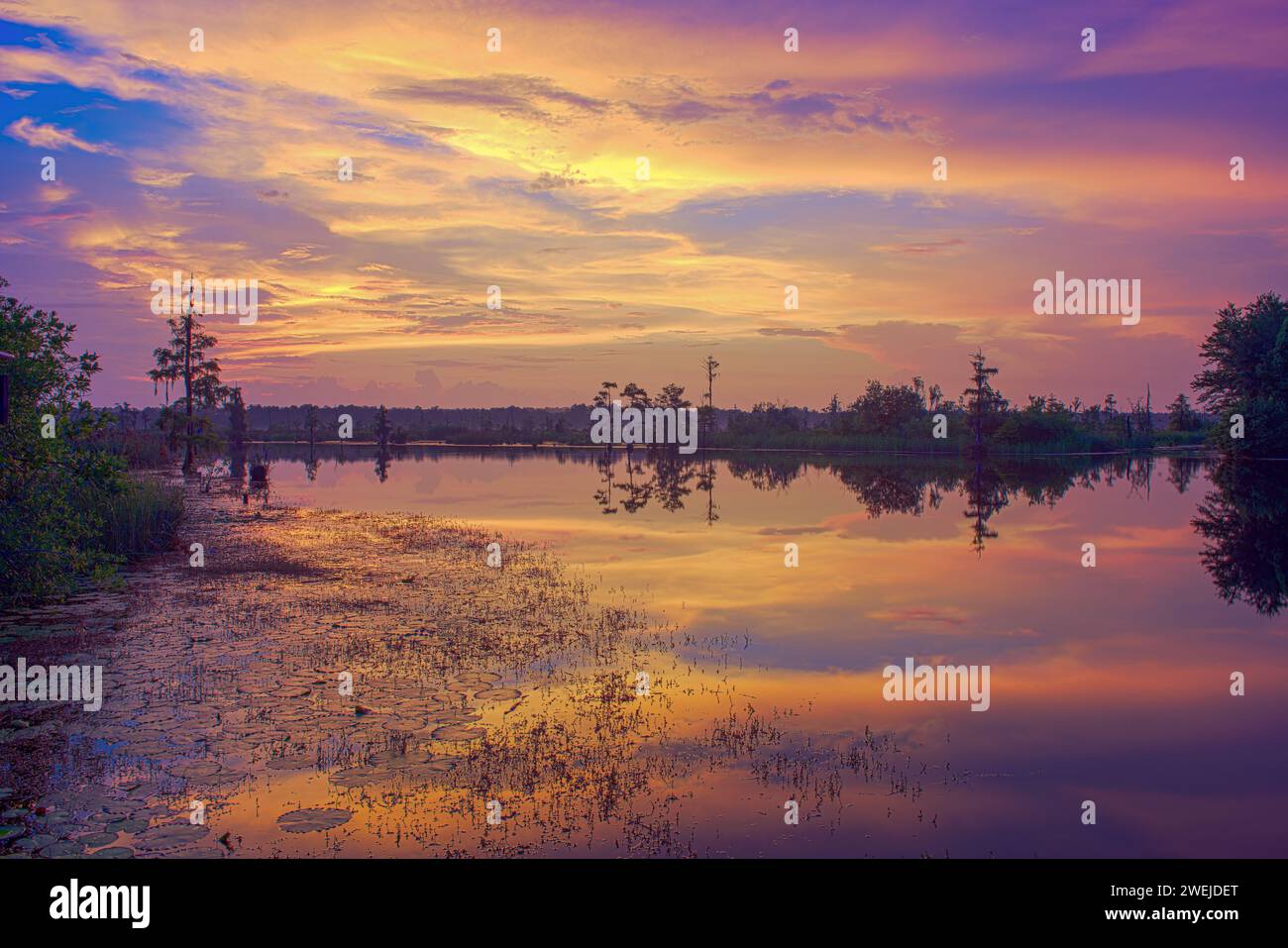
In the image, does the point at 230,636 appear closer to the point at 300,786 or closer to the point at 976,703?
the point at 300,786

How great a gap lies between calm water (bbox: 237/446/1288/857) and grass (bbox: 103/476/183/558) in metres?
10.4

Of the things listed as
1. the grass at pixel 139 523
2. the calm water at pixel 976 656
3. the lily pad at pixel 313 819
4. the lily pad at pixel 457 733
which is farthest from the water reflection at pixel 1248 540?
the grass at pixel 139 523

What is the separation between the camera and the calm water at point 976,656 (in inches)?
331

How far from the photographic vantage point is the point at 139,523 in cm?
2370

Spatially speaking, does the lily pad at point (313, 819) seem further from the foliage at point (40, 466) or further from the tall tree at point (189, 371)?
the tall tree at point (189, 371)

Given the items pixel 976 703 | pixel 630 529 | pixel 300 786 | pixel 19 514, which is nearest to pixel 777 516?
pixel 630 529

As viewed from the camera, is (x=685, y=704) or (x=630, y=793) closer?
(x=630, y=793)

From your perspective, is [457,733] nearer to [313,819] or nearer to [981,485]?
[313,819]

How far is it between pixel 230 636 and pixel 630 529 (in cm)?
1818

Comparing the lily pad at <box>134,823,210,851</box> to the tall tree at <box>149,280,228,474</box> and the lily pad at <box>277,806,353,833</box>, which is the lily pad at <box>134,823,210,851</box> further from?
the tall tree at <box>149,280,228,474</box>

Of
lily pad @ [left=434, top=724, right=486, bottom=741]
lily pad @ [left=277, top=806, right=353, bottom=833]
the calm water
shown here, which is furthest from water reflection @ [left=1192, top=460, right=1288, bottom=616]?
lily pad @ [left=277, top=806, right=353, bottom=833]

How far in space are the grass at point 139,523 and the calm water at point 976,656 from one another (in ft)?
34.0
